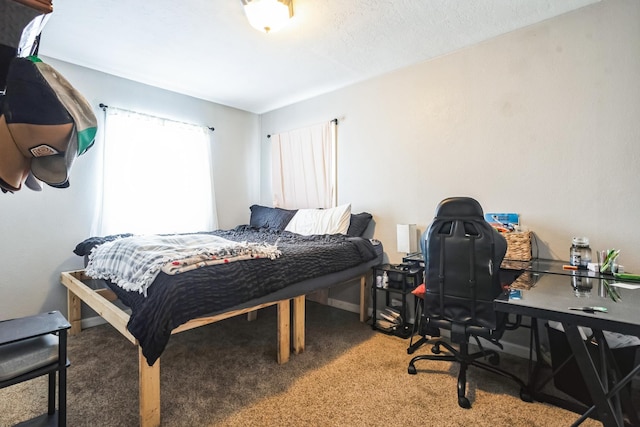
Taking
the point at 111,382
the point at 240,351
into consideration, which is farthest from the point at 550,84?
the point at 111,382

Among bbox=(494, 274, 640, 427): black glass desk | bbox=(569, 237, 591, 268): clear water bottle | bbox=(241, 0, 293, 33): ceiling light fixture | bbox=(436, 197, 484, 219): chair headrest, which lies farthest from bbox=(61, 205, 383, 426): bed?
bbox=(241, 0, 293, 33): ceiling light fixture

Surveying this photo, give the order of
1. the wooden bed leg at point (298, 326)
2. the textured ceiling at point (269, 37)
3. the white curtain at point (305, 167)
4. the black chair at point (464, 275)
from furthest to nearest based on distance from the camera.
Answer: the white curtain at point (305, 167)
the wooden bed leg at point (298, 326)
the textured ceiling at point (269, 37)
the black chair at point (464, 275)

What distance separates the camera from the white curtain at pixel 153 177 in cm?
310

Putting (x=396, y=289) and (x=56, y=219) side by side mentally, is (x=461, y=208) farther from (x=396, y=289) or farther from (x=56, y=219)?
(x=56, y=219)

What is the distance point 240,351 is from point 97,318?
1640 millimetres

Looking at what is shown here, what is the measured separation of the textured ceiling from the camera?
2.12 m

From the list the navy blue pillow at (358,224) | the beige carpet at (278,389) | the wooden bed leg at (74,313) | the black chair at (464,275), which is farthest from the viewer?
the navy blue pillow at (358,224)

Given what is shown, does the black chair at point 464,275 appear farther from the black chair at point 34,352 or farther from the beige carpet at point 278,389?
the black chair at point 34,352

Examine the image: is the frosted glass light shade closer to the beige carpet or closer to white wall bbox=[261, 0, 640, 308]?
white wall bbox=[261, 0, 640, 308]

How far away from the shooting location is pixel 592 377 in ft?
3.88

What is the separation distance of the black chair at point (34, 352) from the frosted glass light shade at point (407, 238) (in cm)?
241

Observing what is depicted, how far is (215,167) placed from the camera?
4008 millimetres

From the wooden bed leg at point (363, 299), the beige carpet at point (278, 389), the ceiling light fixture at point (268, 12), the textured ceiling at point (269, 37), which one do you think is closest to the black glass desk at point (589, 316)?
the beige carpet at point (278, 389)

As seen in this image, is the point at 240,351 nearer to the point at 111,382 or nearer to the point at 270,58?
the point at 111,382
